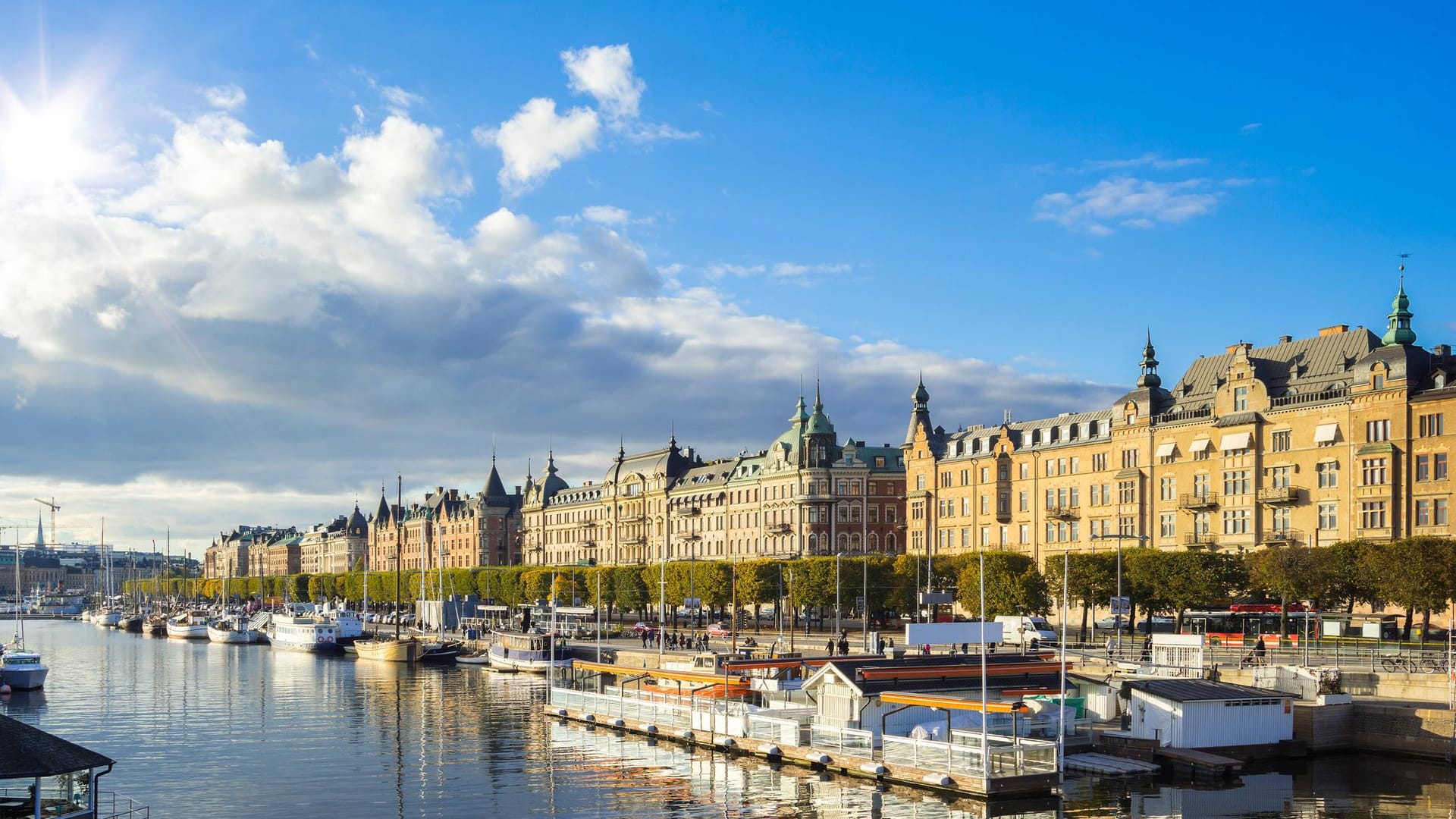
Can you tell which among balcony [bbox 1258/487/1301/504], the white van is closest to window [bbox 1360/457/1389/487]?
balcony [bbox 1258/487/1301/504]

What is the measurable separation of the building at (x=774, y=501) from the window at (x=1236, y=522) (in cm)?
5538

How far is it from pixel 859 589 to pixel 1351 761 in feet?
227

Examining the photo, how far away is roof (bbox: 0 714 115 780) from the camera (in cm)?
3356

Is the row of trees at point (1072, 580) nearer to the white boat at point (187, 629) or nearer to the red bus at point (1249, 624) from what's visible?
the red bus at point (1249, 624)

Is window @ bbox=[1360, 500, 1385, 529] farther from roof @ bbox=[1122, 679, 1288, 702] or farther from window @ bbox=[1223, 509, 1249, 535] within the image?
roof @ bbox=[1122, 679, 1288, 702]

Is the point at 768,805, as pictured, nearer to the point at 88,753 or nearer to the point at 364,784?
the point at 364,784

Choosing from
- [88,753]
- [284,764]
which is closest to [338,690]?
[284,764]

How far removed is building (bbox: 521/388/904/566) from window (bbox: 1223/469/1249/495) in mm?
55463

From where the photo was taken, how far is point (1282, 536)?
9900 centimetres

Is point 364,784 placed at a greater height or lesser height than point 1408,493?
lesser

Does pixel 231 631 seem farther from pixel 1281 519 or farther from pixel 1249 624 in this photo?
pixel 1249 624

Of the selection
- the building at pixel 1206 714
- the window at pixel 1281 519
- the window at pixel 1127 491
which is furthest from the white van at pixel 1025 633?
the building at pixel 1206 714

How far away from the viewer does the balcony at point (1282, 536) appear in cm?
9725

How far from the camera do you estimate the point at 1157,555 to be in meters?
96.7
